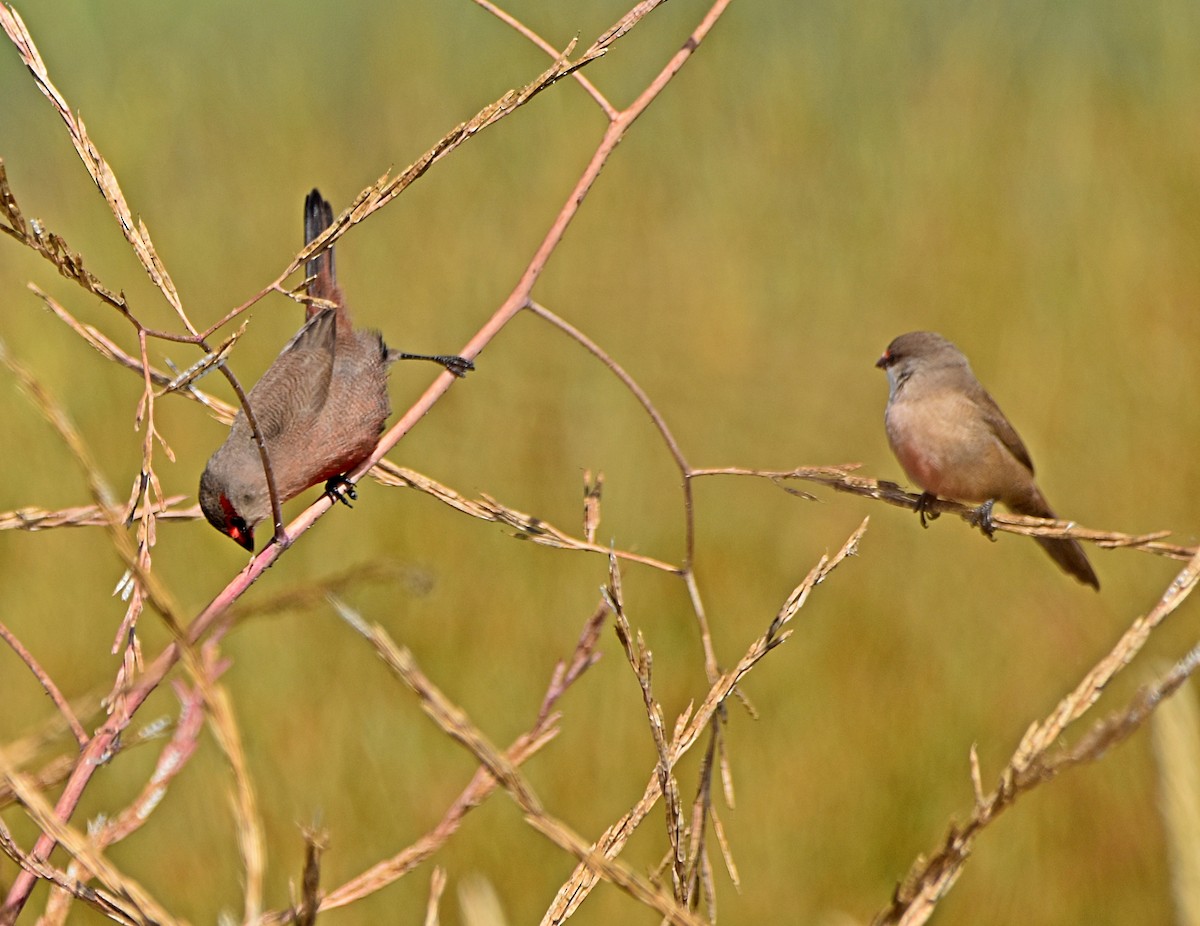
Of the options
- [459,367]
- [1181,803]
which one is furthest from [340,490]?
[1181,803]

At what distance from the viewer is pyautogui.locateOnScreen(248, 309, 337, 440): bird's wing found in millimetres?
2918

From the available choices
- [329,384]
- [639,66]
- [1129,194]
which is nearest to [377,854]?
[329,384]

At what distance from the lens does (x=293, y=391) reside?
2.95 m

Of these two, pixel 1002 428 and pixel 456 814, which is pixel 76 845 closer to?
pixel 456 814

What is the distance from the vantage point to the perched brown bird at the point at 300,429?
280 cm

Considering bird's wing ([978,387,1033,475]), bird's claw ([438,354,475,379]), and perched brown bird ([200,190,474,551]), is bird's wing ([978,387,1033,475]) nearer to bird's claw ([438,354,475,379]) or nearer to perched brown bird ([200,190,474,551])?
perched brown bird ([200,190,474,551])

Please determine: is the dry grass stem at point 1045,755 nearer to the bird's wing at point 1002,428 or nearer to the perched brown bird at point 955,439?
the perched brown bird at point 955,439

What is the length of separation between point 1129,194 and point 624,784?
3.87 m

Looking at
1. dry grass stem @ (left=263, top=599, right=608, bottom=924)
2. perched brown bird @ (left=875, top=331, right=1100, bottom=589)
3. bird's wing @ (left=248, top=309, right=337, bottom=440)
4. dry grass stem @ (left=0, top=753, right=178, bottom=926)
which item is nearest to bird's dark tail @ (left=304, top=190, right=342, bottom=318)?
bird's wing @ (left=248, top=309, right=337, bottom=440)

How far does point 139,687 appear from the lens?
857mm

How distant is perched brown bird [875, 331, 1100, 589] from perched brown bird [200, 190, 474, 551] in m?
1.21

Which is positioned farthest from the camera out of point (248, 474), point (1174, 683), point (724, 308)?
point (724, 308)

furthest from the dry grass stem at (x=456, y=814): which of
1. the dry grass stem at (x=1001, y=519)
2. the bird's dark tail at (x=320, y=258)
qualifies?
the bird's dark tail at (x=320, y=258)

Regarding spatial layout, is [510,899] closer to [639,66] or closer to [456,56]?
[639,66]
